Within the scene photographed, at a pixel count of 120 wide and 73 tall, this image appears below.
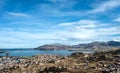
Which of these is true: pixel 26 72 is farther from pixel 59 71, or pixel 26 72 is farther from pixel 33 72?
pixel 59 71

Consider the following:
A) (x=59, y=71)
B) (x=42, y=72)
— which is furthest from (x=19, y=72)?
(x=59, y=71)

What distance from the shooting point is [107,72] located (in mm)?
137750

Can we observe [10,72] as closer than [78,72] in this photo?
No

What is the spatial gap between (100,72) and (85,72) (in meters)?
10.4

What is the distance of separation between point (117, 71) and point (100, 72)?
38.0 ft

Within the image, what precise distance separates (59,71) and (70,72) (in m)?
9.26

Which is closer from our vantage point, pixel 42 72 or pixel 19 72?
pixel 42 72

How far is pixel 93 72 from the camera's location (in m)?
139

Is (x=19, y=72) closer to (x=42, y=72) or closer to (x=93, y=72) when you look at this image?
(x=42, y=72)

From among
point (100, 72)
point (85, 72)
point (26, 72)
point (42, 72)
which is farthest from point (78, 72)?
point (26, 72)

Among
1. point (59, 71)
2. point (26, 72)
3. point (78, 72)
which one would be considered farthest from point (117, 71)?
point (26, 72)

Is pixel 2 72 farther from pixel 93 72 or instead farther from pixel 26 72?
pixel 93 72

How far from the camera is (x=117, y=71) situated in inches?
5443

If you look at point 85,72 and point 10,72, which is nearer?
point 85,72
